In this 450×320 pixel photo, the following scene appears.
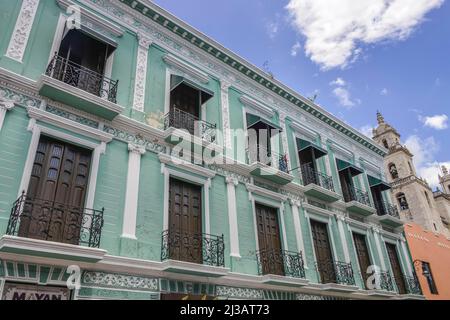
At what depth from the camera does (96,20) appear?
9344 millimetres

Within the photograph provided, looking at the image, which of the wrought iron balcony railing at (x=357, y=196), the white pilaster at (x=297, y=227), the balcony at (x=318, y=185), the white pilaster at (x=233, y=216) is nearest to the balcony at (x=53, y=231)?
the white pilaster at (x=233, y=216)

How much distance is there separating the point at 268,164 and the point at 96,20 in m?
6.58

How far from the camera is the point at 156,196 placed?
27.7 ft

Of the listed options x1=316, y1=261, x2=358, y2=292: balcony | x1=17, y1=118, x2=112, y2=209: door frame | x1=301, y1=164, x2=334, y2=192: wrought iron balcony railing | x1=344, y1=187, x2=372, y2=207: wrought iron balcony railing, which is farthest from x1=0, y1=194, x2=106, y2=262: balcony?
x1=344, y1=187, x2=372, y2=207: wrought iron balcony railing

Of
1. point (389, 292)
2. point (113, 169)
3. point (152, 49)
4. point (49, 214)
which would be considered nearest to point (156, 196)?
point (113, 169)

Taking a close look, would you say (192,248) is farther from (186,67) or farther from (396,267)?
(396,267)

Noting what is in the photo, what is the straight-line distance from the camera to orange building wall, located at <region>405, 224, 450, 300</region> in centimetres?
1561

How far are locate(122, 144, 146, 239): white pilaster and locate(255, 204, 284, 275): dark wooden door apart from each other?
3842 mm

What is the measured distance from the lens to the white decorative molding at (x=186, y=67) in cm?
1055

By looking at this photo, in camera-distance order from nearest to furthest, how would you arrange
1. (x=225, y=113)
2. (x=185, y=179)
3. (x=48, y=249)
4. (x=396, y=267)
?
1. (x=48, y=249)
2. (x=185, y=179)
3. (x=225, y=113)
4. (x=396, y=267)

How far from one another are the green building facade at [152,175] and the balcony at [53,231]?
0.02 m

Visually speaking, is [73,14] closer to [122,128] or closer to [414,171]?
[122,128]

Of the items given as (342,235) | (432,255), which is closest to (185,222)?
(342,235)

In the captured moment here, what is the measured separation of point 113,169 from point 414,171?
31.4m
